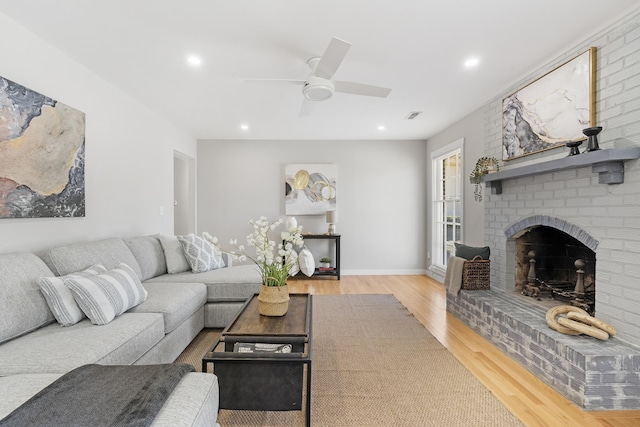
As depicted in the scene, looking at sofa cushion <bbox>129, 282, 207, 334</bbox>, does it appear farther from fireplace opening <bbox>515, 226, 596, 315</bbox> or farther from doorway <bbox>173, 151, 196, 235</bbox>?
fireplace opening <bbox>515, 226, 596, 315</bbox>

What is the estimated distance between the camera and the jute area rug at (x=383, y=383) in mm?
1759

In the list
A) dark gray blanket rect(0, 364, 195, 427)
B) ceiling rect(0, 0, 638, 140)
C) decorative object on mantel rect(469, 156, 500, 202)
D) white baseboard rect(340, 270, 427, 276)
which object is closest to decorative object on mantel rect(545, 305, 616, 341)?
decorative object on mantel rect(469, 156, 500, 202)

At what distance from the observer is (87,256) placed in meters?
2.37

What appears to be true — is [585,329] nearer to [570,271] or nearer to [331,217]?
[570,271]

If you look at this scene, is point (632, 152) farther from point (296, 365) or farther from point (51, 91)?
point (51, 91)

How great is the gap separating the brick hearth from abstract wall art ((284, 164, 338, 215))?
3.42 metres

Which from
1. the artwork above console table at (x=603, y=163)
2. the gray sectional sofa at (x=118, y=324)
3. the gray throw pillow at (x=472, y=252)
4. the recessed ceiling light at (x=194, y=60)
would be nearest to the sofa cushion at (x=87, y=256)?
the gray sectional sofa at (x=118, y=324)

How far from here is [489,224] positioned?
3.54 m

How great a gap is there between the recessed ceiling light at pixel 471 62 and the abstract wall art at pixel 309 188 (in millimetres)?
3052

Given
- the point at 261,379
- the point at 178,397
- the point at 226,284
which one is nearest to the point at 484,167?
the point at 226,284

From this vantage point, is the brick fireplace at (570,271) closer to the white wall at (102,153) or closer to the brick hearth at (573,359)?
the brick hearth at (573,359)

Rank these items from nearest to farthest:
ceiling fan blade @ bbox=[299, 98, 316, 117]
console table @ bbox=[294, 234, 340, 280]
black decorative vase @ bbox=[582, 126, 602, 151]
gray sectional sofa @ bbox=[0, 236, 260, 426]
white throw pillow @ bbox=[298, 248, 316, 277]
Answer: gray sectional sofa @ bbox=[0, 236, 260, 426]
black decorative vase @ bbox=[582, 126, 602, 151]
ceiling fan blade @ bbox=[299, 98, 316, 117]
white throw pillow @ bbox=[298, 248, 316, 277]
console table @ bbox=[294, 234, 340, 280]

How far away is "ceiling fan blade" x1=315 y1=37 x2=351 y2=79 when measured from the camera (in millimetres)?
1943

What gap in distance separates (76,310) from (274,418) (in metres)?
1.35
